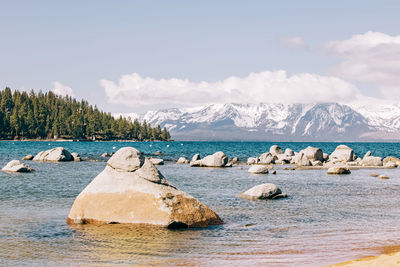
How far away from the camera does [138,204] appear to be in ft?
60.4

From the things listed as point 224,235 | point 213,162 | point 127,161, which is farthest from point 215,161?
point 224,235

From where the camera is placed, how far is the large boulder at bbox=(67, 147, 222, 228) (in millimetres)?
18016

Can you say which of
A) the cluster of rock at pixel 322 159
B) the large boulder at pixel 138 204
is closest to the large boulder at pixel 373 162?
the cluster of rock at pixel 322 159

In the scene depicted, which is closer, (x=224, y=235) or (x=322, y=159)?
(x=224, y=235)

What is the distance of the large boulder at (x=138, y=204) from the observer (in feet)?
59.1

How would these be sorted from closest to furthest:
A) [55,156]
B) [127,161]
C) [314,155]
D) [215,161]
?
[127,161]
[215,161]
[55,156]
[314,155]

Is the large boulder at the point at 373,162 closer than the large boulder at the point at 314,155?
Yes

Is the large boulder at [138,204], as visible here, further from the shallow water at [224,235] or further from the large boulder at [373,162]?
the large boulder at [373,162]


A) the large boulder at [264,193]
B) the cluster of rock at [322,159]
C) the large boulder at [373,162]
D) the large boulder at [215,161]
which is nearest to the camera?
the large boulder at [264,193]

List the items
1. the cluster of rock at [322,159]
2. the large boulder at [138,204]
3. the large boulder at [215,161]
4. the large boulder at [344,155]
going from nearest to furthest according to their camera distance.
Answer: the large boulder at [138,204] < the large boulder at [215,161] < the cluster of rock at [322,159] < the large boulder at [344,155]

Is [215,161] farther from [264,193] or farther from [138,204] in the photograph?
[138,204]

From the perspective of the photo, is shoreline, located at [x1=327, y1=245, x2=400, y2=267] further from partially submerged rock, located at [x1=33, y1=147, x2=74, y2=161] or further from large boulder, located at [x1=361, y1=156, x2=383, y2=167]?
partially submerged rock, located at [x1=33, y1=147, x2=74, y2=161]

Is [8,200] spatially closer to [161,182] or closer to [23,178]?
[161,182]

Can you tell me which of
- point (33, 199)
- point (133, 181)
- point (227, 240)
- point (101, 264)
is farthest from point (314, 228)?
point (33, 199)
